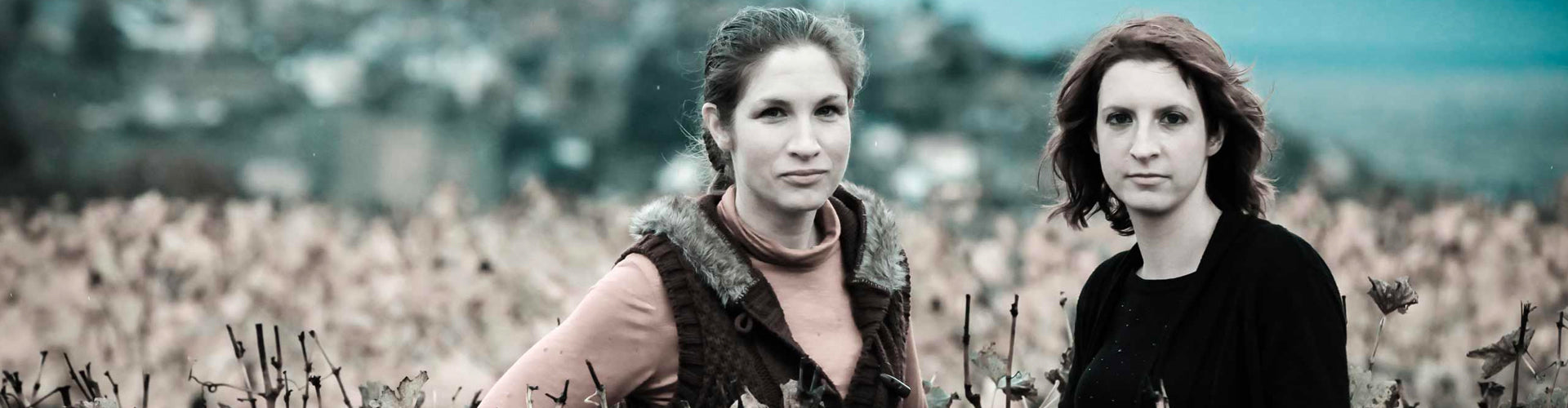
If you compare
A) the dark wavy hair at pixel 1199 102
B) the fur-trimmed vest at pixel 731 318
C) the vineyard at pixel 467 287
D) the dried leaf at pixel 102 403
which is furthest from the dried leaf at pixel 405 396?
the vineyard at pixel 467 287

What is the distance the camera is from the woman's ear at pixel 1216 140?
70.6 inches

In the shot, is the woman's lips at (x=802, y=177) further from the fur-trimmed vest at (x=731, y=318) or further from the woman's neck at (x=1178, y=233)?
the woman's neck at (x=1178, y=233)

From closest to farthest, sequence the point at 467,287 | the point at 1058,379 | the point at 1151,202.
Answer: the point at 1151,202
the point at 1058,379
the point at 467,287

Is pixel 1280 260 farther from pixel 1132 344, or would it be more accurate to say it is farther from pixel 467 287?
pixel 467 287

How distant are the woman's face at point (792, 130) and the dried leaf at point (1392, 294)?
61 centimetres

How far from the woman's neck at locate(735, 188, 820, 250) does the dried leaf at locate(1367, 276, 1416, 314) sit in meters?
0.66

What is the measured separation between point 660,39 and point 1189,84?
3826 mm

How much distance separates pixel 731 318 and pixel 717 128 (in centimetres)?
27

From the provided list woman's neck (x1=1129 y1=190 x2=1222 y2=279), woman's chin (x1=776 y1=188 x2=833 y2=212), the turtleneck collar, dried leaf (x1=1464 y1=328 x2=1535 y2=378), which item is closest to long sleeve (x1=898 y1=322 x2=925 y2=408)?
the turtleneck collar

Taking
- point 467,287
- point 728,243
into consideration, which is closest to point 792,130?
point 728,243

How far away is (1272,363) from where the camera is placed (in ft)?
5.35

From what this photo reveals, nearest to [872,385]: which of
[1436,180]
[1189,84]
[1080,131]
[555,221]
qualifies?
[1080,131]

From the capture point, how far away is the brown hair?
195 centimetres

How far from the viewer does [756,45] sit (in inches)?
76.8
